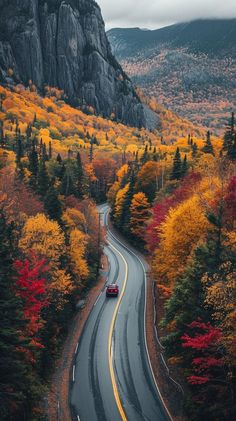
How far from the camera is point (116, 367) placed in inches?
1344

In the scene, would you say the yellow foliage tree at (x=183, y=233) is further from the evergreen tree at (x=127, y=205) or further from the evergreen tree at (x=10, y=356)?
the evergreen tree at (x=127, y=205)

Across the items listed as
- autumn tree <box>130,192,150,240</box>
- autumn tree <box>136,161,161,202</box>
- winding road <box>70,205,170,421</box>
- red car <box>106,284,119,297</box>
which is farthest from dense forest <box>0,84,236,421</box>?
red car <box>106,284,119,297</box>

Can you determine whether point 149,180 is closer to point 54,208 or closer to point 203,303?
point 54,208

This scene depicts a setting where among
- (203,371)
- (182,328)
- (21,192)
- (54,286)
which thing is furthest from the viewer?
(21,192)

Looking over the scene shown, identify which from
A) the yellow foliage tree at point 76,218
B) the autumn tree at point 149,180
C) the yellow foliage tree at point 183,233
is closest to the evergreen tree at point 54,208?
the yellow foliage tree at point 76,218

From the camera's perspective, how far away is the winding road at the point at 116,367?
2809cm

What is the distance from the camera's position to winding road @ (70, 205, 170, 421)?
28.1 meters

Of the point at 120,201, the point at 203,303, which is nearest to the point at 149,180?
the point at 120,201

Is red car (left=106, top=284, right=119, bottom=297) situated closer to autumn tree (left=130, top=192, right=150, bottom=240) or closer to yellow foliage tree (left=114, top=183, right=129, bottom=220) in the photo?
autumn tree (left=130, top=192, right=150, bottom=240)

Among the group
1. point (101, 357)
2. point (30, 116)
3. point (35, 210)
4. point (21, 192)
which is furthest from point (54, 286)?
point (30, 116)

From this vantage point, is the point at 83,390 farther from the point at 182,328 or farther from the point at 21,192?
the point at 21,192

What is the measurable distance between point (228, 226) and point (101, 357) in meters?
16.1

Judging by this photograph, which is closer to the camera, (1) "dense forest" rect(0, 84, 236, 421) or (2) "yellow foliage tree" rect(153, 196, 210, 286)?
(1) "dense forest" rect(0, 84, 236, 421)

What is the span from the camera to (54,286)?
118 feet
